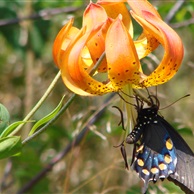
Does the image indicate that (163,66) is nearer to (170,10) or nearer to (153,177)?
(153,177)

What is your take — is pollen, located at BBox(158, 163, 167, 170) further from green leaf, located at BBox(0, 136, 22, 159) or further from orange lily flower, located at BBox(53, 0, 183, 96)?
green leaf, located at BBox(0, 136, 22, 159)

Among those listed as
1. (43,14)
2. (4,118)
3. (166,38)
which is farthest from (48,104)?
(166,38)

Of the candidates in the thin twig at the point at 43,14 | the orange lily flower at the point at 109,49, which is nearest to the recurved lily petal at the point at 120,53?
the orange lily flower at the point at 109,49

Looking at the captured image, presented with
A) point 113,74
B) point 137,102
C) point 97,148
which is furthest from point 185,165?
point 97,148

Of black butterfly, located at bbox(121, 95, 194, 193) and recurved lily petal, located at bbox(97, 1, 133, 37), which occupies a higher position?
recurved lily petal, located at bbox(97, 1, 133, 37)

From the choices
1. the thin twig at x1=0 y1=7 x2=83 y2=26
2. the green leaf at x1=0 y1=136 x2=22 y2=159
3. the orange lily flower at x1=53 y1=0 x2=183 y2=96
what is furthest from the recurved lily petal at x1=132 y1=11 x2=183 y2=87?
the thin twig at x1=0 y1=7 x2=83 y2=26

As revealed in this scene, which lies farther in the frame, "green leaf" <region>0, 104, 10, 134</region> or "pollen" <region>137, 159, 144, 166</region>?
"pollen" <region>137, 159, 144, 166</region>

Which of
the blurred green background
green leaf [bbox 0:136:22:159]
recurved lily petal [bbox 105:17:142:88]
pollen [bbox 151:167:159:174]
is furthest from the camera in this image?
the blurred green background
